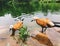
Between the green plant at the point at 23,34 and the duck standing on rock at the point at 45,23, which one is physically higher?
the duck standing on rock at the point at 45,23

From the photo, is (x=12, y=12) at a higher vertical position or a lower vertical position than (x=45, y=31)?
higher

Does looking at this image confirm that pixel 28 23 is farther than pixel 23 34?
Yes

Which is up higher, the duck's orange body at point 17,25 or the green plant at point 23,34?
the duck's orange body at point 17,25

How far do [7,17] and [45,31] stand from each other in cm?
31

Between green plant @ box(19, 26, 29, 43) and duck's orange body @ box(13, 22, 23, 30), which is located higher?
duck's orange body @ box(13, 22, 23, 30)

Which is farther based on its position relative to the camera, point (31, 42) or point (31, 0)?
point (31, 0)

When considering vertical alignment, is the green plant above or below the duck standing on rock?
below

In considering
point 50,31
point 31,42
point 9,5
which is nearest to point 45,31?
point 50,31

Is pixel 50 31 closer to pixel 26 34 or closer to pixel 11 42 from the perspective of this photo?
pixel 26 34

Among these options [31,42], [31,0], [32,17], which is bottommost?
[31,42]

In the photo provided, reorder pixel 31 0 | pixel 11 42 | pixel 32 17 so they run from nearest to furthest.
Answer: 1. pixel 11 42
2. pixel 32 17
3. pixel 31 0

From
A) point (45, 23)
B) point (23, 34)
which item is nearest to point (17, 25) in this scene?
point (23, 34)

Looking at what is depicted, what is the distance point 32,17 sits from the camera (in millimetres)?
1231

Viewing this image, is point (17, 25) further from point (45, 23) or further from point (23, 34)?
point (45, 23)
